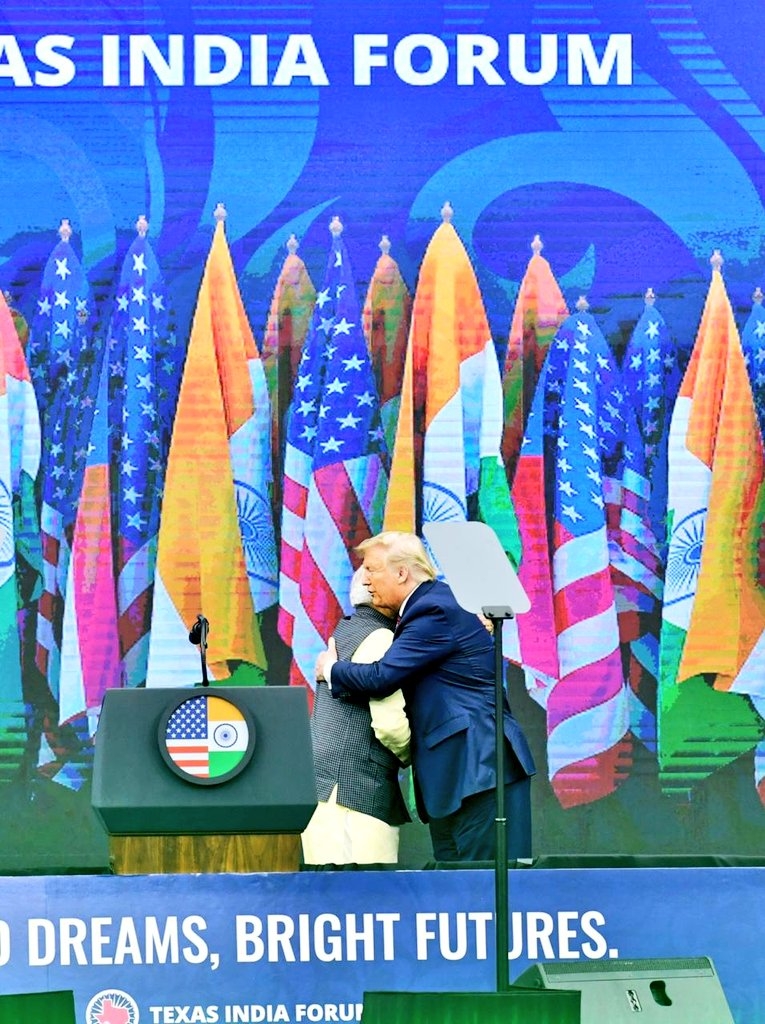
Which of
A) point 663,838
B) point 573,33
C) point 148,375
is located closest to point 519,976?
point 663,838

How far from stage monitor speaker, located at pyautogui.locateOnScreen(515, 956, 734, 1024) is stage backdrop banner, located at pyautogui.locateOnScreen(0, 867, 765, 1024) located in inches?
5.9

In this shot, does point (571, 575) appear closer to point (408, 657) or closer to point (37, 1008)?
point (408, 657)

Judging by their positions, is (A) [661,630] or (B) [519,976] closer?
(B) [519,976]

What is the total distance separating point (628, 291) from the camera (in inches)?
319

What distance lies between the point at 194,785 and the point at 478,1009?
1.06 m

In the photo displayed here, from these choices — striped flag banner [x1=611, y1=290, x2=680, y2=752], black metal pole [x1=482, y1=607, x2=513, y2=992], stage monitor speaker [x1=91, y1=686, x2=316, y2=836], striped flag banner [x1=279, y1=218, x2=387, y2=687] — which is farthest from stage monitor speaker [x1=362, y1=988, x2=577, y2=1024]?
striped flag banner [x1=611, y1=290, x2=680, y2=752]

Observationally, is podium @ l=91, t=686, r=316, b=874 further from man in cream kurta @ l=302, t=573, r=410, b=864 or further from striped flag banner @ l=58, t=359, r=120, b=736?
striped flag banner @ l=58, t=359, r=120, b=736

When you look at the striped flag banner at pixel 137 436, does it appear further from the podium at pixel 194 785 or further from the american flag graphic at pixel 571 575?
the podium at pixel 194 785

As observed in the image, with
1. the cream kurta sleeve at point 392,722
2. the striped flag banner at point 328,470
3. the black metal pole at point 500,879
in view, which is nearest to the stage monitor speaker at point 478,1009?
the black metal pole at point 500,879

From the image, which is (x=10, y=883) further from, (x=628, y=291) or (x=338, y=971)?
(x=628, y=291)

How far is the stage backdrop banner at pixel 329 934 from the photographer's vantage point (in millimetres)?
4703

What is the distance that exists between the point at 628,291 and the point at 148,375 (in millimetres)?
2001

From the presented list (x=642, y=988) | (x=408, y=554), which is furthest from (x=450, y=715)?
(x=642, y=988)

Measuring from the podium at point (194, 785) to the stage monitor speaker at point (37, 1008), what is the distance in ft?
2.85
